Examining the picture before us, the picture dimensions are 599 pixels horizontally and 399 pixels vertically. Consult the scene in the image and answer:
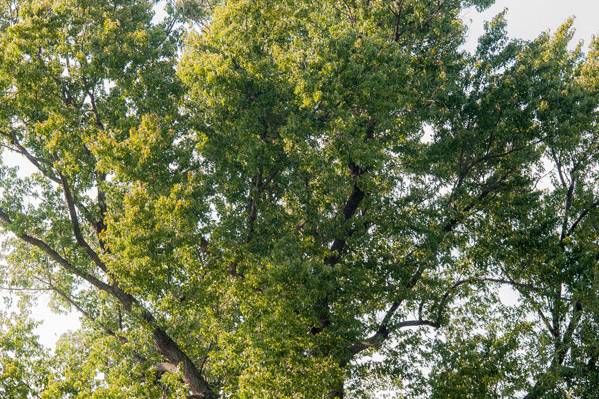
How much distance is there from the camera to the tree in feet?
56.6

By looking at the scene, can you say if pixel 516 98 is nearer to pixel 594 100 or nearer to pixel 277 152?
pixel 594 100

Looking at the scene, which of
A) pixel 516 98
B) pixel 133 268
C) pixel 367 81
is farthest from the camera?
pixel 516 98

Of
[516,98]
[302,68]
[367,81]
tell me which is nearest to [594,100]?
[516,98]

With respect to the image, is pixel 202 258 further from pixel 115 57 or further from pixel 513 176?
pixel 513 176

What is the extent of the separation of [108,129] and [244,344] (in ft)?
23.5

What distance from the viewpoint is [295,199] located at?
1992 centimetres

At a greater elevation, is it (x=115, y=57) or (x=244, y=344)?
(x=115, y=57)

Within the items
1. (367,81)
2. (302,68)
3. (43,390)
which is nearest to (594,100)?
(367,81)

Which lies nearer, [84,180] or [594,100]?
[84,180]

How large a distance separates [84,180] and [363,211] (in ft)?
27.0

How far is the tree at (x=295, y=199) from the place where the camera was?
17.3m

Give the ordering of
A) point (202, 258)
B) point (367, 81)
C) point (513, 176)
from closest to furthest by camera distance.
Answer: point (367, 81) → point (202, 258) → point (513, 176)

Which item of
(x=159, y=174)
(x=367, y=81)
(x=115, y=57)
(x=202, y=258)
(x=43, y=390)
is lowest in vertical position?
(x=43, y=390)

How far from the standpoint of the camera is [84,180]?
62.3ft
